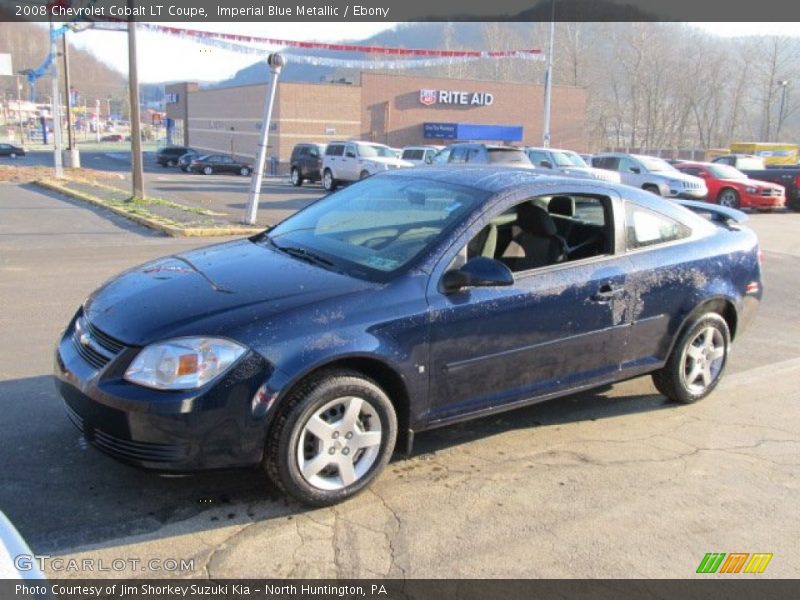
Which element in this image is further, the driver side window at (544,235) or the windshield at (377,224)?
the driver side window at (544,235)

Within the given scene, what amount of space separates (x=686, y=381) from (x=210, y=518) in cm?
340

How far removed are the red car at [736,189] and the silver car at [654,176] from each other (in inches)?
41.4

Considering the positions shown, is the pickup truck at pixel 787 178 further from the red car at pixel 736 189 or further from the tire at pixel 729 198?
the tire at pixel 729 198

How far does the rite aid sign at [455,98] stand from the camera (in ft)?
186

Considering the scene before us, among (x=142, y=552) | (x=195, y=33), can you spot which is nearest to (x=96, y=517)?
(x=142, y=552)

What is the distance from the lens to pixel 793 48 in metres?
82.6

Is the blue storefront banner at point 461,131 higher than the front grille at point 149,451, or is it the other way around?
the blue storefront banner at point 461,131

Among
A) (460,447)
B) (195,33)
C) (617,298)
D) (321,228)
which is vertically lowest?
(460,447)

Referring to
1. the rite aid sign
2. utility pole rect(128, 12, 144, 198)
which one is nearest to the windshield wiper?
utility pole rect(128, 12, 144, 198)

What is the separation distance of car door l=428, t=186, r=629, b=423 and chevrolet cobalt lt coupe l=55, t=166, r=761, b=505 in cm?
1

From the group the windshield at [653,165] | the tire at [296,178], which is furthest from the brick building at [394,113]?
the windshield at [653,165]

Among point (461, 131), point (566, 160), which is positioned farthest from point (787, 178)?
point (461, 131)

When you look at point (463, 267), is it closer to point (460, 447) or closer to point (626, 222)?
point (460, 447)

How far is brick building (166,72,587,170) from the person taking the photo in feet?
175
